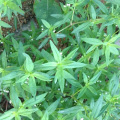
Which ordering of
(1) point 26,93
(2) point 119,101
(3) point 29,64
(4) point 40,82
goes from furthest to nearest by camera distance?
(4) point 40,82 < (1) point 26,93 < (2) point 119,101 < (3) point 29,64

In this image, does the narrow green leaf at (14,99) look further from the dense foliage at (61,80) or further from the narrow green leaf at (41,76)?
the narrow green leaf at (41,76)

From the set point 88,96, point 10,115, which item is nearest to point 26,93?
point 10,115

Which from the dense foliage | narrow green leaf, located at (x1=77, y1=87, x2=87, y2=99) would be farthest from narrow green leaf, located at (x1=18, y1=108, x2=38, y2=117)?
narrow green leaf, located at (x1=77, y1=87, x2=87, y2=99)

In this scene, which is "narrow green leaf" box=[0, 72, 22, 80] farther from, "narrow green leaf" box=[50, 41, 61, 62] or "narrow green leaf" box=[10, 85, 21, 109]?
"narrow green leaf" box=[50, 41, 61, 62]

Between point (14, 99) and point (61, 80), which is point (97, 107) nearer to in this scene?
point (61, 80)

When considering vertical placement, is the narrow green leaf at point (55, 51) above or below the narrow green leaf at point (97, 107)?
above

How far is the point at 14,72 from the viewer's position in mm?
1248

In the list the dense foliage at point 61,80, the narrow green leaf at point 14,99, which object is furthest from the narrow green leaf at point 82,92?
the narrow green leaf at point 14,99

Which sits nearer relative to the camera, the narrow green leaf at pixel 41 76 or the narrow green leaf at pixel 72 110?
the narrow green leaf at pixel 41 76

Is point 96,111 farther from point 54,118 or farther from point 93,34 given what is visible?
point 93,34

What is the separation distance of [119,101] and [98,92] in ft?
0.46

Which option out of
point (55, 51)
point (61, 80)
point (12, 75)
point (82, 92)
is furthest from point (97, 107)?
point (12, 75)

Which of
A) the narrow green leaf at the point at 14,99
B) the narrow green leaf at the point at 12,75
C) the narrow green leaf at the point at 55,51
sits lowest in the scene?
the narrow green leaf at the point at 14,99

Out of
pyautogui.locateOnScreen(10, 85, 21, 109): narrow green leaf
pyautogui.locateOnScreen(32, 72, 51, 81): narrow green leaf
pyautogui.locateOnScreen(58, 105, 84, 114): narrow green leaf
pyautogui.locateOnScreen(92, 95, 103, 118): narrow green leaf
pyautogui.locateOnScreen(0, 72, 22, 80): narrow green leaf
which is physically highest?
pyautogui.locateOnScreen(0, 72, 22, 80): narrow green leaf
